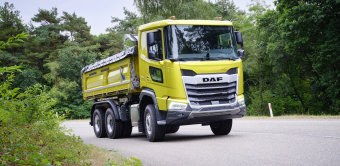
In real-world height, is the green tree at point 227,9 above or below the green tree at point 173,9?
above

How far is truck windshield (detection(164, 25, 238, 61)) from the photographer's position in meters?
8.51

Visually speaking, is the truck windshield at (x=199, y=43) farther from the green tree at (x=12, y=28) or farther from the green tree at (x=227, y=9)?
the green tree at (x=227, y=9)

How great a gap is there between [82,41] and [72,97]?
32.1ft

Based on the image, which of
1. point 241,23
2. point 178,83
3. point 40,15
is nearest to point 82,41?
point 40,15

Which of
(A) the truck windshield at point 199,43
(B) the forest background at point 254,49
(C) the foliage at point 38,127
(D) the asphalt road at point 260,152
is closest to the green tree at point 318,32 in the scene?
(B) the forest background at point 254,49

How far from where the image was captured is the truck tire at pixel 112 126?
11.7 metres

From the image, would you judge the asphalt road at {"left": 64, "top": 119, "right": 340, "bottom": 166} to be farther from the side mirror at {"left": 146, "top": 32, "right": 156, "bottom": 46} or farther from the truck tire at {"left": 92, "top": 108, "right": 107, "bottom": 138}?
the truck tire at {"left": 92, "top": 108, "right": 107, "bottom": 138}

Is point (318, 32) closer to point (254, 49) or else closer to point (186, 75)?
point (254, 49)

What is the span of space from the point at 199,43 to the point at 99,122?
6117 mm

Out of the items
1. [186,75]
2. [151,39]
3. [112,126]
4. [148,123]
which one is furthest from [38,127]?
[112,126]

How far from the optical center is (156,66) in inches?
349

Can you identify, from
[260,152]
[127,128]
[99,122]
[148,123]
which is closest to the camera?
[260,152]

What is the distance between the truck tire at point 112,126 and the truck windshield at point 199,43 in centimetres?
424

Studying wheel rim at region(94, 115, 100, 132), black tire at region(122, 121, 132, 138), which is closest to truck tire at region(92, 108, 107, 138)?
wheel rim at region(94, 115, 100, 132)
